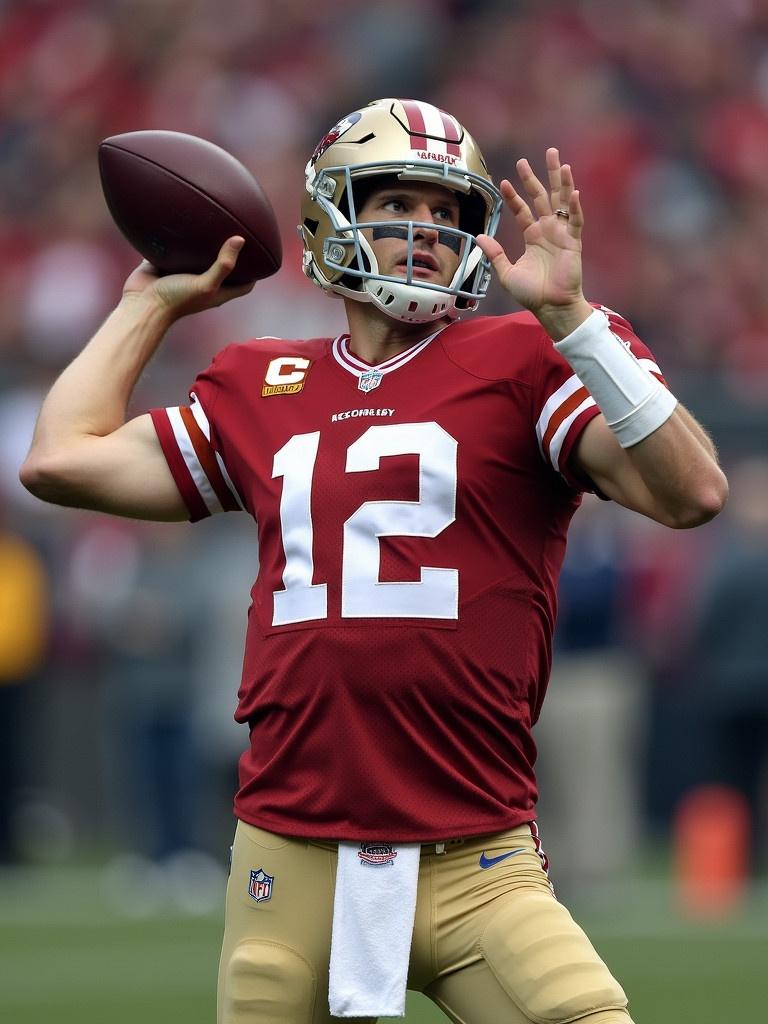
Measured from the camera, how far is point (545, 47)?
1275 cm

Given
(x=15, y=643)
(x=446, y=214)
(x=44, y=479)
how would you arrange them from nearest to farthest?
(x=446, y=214) → (x=44, y=479) → (x=15, y=643)

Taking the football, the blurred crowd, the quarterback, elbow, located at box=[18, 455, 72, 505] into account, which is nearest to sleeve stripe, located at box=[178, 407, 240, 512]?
the quarterback

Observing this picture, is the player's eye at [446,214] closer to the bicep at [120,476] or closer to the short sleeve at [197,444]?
the short sleeve at [197,444]

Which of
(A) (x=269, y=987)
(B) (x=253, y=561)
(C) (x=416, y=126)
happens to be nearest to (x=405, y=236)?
(C) (x=416, y=126)

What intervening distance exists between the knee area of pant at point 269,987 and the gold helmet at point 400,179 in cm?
110

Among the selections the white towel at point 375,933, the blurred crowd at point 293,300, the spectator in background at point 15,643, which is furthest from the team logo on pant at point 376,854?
the spectator in background at point 15,643

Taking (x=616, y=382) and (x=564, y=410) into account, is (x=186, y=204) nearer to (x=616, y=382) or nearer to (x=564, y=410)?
(x=564, y=410)

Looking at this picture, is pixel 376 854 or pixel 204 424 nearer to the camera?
pixel 376 854

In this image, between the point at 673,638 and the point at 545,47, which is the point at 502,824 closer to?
the point at 673,638

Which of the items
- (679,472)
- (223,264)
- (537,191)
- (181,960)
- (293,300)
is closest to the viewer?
(679,472)

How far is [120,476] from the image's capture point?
11.7 feet

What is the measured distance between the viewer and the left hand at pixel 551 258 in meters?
3.04

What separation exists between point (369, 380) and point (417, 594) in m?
0.41

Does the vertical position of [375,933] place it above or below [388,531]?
below
